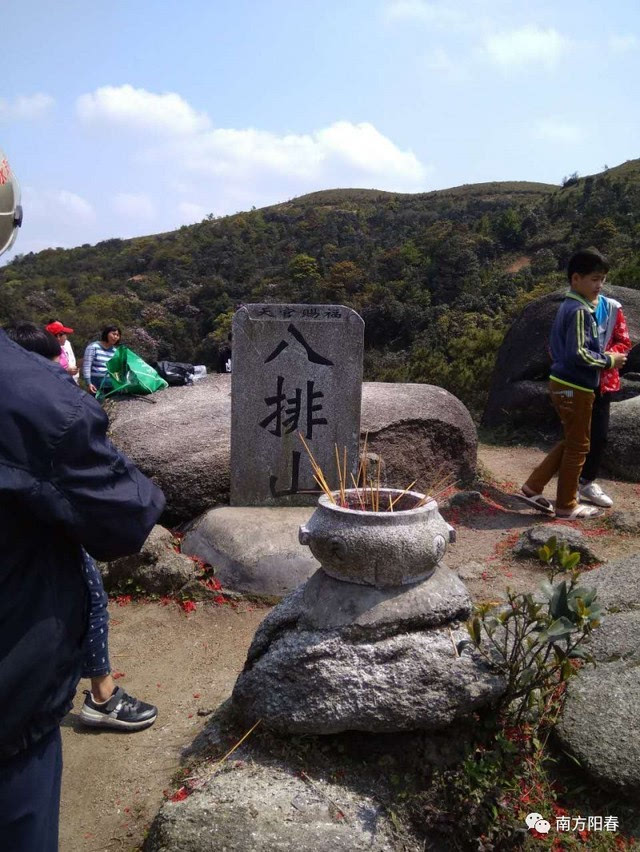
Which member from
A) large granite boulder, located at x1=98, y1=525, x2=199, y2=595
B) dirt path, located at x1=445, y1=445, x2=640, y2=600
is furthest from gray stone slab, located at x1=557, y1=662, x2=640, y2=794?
large granite boulder, located at x1=98, y1=525, x2=199, y2=595

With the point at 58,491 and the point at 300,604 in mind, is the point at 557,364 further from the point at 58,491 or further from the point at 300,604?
the point at 58,491

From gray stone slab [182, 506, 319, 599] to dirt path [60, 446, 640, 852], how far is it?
A: 19 cm

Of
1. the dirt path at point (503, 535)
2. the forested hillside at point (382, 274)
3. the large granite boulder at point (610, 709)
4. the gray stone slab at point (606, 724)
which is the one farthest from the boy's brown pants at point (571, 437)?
the forested hillside at point (382, 274)

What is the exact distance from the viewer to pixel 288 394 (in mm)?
5133

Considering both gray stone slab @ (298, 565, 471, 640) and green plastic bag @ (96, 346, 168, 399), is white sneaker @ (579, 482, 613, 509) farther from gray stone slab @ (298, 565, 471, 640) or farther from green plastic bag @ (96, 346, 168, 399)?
green plastic bag @ (96, 346, 168, 399)

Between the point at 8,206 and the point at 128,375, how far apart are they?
521cm

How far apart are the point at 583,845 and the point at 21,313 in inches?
1026

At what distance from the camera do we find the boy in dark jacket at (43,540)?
4.13ft

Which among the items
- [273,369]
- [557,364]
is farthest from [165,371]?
[557,364]

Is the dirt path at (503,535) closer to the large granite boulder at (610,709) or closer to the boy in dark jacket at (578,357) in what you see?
the boy in dark jacket at (578,357)

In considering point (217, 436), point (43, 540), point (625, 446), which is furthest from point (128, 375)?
point (43, 540)

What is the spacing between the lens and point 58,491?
4.19 feet

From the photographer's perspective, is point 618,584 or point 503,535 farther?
point 503,535

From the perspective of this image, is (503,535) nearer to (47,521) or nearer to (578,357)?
(578,357)
